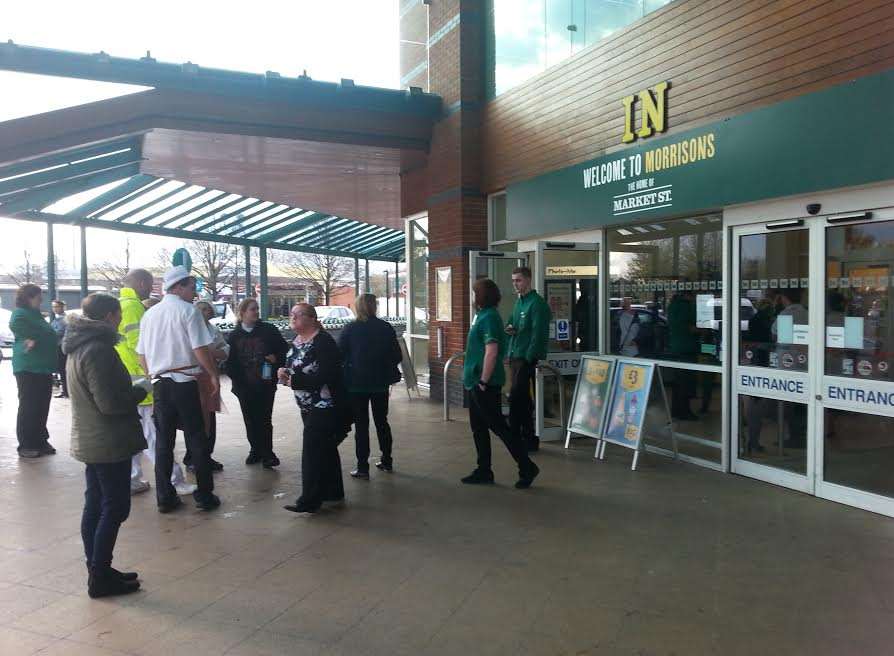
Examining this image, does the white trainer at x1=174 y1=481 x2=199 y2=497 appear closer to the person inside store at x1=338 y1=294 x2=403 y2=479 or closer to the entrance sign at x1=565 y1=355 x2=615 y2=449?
the person inside store at x1=338 y1=294 x2=403 y2=479

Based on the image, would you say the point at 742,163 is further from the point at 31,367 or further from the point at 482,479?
the point at 31,367

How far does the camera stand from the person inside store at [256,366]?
21.9 feet

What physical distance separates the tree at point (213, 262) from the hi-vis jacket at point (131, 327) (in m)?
33.1

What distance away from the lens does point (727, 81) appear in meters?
5.86

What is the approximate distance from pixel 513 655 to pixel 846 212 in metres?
3.92

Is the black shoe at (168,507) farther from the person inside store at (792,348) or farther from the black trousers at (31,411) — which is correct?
the person inside store at (792,348)

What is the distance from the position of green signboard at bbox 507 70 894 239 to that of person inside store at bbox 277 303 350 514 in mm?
3342

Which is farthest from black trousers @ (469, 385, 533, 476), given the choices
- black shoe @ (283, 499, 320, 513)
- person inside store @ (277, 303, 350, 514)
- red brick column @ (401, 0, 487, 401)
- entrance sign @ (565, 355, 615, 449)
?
red brick column @ (401, 0, 487, 401)

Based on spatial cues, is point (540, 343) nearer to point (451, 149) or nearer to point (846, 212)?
point (846, 212)

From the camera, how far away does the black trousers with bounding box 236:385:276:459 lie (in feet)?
22.1

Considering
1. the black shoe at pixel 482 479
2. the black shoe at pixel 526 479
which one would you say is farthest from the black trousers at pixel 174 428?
the black shoe at pixel 526 479

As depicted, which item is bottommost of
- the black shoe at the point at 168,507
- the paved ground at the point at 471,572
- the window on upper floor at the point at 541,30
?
the paved ground at the point at 471,572

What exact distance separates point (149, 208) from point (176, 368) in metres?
11.4

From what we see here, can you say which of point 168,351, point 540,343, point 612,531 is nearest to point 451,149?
point 540,343
